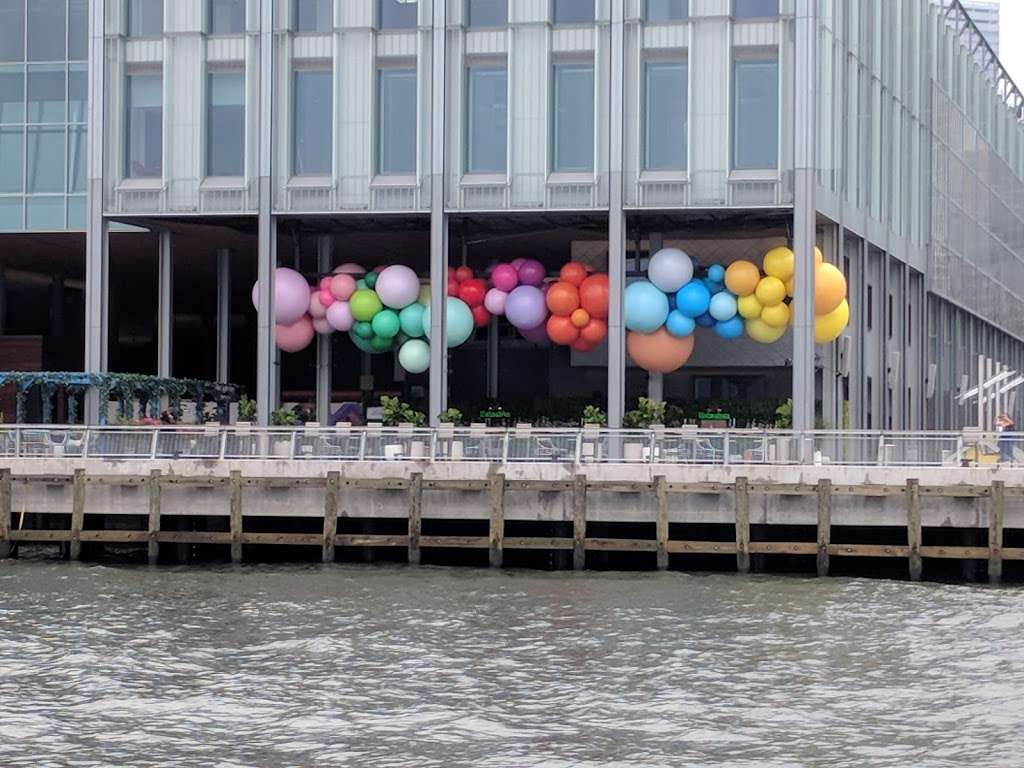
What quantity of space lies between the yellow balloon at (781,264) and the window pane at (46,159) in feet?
78.5

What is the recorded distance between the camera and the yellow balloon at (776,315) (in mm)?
53781

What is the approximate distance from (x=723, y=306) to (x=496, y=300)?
7205 millimetres

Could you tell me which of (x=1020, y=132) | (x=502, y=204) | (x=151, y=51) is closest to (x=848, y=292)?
(x=502, y=204)

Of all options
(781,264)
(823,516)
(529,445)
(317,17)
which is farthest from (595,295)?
(823,516)

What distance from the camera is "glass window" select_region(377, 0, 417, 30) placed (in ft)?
183

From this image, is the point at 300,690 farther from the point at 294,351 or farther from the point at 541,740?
the point at 294,351

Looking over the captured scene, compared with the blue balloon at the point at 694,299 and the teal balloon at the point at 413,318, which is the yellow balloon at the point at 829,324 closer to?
the blue balloon at the point at 694,299

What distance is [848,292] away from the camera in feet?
209

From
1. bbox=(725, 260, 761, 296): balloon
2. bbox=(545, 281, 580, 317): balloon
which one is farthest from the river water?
bbox=(545, 281, 580, 317): balloon

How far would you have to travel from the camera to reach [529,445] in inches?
1631

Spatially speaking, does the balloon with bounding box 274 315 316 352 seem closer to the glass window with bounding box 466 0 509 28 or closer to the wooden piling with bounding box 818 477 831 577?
the glass window with bounding box 466 0 509 28

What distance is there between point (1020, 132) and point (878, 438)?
87698 millimetres

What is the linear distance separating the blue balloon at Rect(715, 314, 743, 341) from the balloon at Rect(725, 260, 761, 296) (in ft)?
2.77

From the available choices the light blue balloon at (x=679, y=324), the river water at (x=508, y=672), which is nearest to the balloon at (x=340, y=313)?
the light blue balloon at (x=679, y=324)
